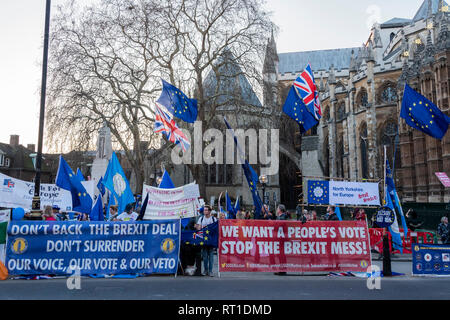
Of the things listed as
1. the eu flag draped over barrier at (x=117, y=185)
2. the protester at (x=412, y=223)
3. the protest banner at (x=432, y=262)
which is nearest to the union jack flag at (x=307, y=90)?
the protest banner at (x=432, y=262)

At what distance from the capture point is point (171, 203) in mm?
9078

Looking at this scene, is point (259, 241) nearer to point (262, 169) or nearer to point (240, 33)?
point (240, 33)

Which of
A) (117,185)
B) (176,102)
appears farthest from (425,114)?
(117,185)

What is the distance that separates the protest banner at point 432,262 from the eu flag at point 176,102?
7832 mm

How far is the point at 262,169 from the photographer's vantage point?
2945 cm

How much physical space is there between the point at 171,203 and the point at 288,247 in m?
3.06

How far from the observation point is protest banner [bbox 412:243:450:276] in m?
8.69

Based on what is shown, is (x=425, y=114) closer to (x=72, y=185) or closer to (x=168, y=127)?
(x=168, y=127)

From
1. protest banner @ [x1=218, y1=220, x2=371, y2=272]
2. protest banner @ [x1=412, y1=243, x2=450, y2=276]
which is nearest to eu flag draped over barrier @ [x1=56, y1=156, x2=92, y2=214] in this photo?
protest banner @ [x1=218, y1=220, x2=371, y2=272]

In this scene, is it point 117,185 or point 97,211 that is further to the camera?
point 117,185

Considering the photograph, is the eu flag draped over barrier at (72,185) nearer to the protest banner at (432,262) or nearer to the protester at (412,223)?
the protest banner at (432,262)

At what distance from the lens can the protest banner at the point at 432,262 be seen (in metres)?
8.69

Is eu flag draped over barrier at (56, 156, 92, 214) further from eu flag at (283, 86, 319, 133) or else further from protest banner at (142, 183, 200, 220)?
eu flag at (283, 86, 319, 133)
